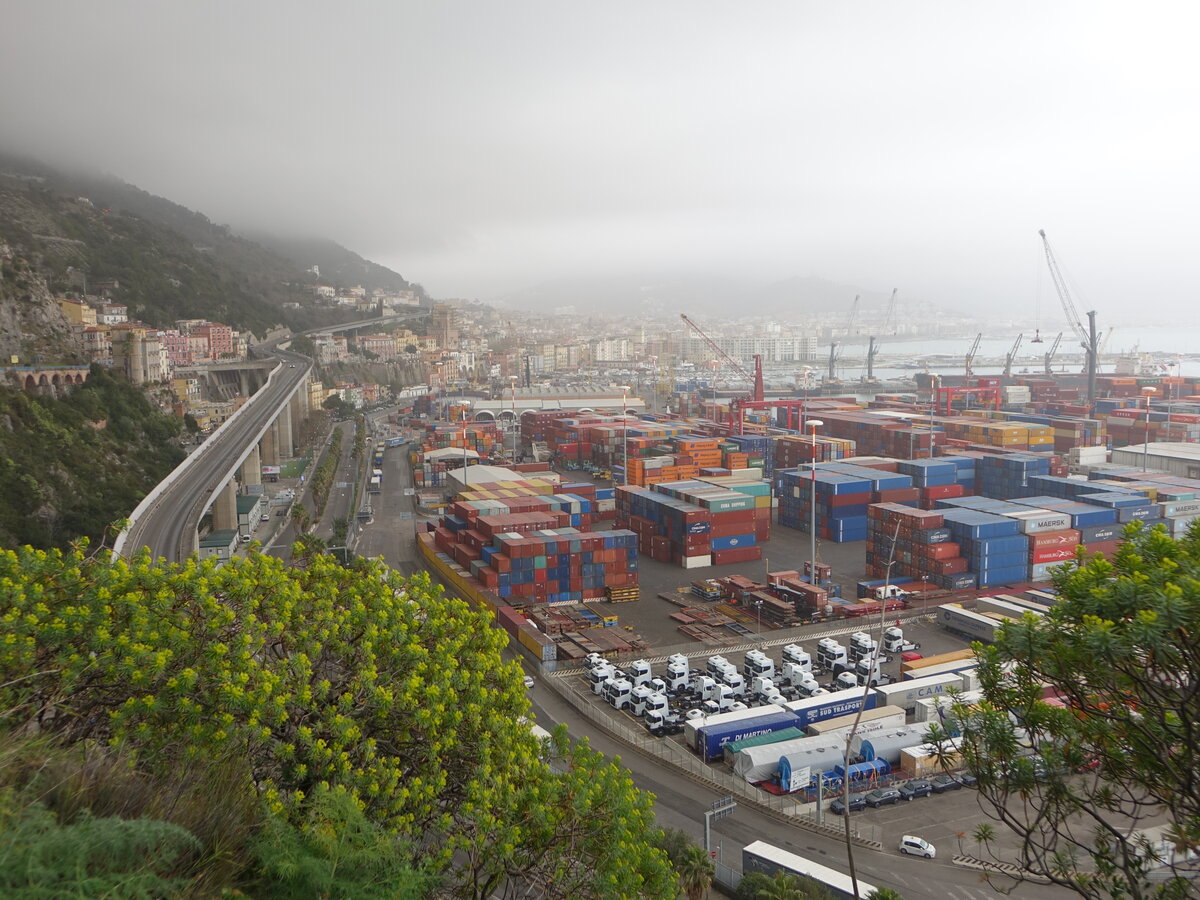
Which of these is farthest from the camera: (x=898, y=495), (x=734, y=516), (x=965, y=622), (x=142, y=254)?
(x=142, y=254)

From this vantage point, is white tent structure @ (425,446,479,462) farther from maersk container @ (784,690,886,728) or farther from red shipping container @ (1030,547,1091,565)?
maersk container @ (784,690,886,728)

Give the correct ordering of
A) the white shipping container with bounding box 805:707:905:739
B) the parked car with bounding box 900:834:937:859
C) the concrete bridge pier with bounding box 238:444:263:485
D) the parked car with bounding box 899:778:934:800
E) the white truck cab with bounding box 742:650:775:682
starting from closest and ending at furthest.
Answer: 1. the parked car with bounding box 900:834:937:859
2. the parked car with bounding box 899:778:934:800
3. the white shipping container with bounding box 805:707:905:739
4. the white truck cab with bounding box 742:650:775:682
5. the concrete bridge pier with bounding box 238:444:263:485

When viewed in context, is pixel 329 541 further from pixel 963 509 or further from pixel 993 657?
pixel 993 657

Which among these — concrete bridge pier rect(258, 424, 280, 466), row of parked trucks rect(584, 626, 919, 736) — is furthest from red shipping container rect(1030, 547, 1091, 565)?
concrete bridge pier rect(258, 424, 280, 466)

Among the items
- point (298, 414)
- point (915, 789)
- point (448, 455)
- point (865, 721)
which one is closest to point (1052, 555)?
point (865, 721)

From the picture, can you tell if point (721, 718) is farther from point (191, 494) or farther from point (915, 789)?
point (191, 494)


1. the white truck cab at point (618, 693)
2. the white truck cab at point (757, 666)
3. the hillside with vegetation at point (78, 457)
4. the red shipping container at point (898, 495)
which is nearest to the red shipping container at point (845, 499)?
the red shipping container at point (898, 495)

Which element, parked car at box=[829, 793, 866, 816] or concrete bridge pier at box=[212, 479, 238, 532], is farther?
concrete bridge pier at box=[212, 479, 238, 532]
